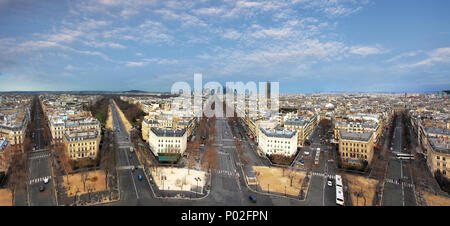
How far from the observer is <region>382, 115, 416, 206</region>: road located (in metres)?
25.8

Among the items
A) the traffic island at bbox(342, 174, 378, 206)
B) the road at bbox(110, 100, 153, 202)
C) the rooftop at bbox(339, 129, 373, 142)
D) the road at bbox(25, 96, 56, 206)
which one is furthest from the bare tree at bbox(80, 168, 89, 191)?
the rooftop at bbox(339, 129, 373, 142)

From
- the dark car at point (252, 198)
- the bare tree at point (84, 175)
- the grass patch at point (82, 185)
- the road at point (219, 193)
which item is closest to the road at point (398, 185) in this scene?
the road at point (219, 193)

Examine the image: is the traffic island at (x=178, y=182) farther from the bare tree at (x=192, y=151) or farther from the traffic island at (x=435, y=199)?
the traffic island at (x=435, y=199)

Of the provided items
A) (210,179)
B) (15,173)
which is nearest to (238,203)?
(210,179)

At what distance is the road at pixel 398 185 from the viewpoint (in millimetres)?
25844

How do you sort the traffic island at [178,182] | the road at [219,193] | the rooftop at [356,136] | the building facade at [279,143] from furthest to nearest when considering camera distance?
the building facade at [279,143] < the rooftop at [356,136] < the traffic island at [178,182] < the road at [219,193]

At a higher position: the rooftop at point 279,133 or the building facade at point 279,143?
the rooftop at point 279,133

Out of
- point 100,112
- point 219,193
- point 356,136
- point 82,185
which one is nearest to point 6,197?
point 82,185

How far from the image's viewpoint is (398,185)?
29.9 m

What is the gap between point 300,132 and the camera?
4988 cm

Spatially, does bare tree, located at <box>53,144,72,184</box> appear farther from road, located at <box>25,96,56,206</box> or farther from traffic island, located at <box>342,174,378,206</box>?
traffic island, located at <box>342,174,378,206</box>

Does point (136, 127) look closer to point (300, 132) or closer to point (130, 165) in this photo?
point (130, 165)

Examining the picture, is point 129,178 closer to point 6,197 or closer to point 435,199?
point 6,197
